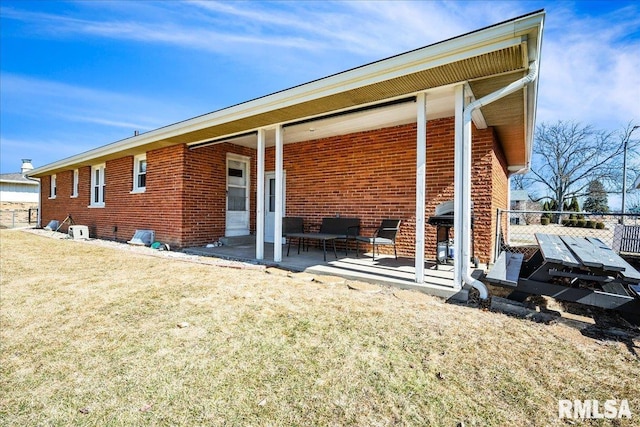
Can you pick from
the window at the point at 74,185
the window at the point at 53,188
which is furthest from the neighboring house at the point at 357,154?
the window at the point at 53,188

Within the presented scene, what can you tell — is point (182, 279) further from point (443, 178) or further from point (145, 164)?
point (145, 164)

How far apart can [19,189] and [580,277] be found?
40.1m

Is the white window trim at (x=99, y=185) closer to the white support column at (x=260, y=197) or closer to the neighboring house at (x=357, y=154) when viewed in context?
the neighboring house at (x=357, y=154)

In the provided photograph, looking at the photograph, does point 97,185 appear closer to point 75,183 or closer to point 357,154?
point 75,183

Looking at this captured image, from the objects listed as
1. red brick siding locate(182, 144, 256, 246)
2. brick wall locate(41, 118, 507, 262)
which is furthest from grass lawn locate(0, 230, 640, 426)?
red brick siding locate(182, 144, 256, 246)

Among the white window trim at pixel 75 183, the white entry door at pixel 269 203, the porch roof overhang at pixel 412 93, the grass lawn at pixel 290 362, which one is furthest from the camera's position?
the white window trim at pixel 75 183

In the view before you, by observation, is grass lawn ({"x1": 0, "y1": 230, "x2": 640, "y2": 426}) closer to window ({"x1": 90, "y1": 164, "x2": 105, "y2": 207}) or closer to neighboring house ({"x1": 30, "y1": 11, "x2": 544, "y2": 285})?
neighboring house ({"x1": 30, "y1": 11, "x2": 544, "y2": 285})

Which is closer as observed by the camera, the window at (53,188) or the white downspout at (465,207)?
the white downspout at (465,207)

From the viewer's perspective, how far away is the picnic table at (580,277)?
2.92m

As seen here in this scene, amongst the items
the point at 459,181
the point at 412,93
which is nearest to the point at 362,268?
the point at 459,181

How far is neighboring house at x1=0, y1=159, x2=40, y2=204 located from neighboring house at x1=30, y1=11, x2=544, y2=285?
24.9 meters

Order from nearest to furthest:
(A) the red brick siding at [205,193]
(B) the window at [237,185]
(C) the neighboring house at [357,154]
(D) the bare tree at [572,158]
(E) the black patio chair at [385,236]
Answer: (C) the neighboring house at [357,154] → (E) the black patio chair at [385,236] → (A) the red brick siding at [205,193] → (B) the window at [237,185] → (D) the bare tree at [572,158]

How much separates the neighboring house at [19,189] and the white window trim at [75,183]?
20.1 meters

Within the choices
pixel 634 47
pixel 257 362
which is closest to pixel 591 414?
pixel 257 362
